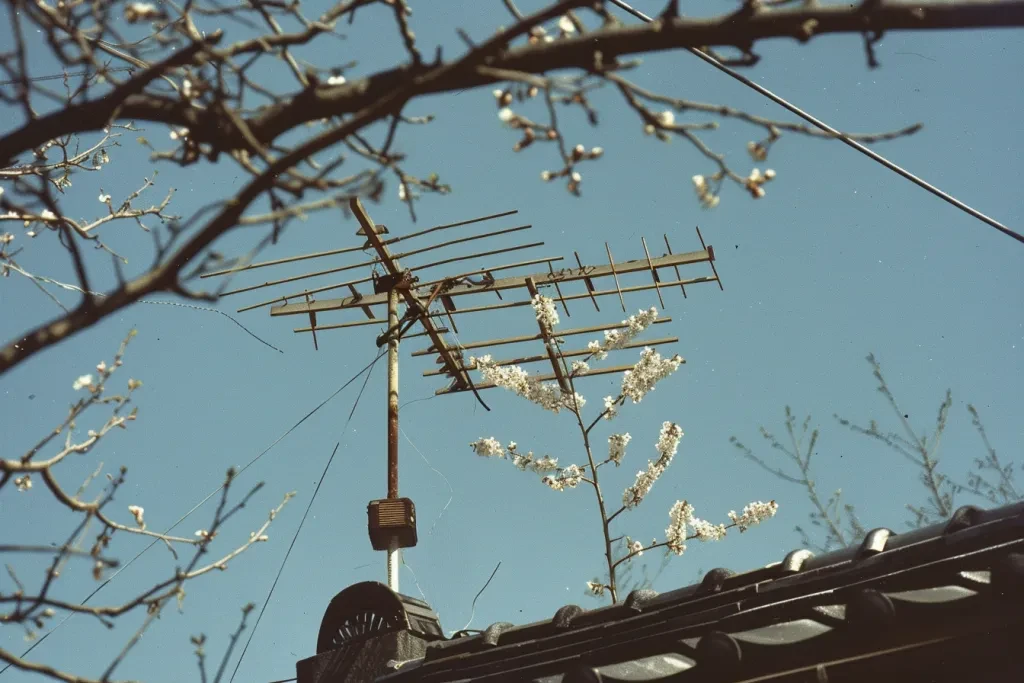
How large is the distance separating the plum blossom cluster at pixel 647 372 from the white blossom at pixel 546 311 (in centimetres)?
97

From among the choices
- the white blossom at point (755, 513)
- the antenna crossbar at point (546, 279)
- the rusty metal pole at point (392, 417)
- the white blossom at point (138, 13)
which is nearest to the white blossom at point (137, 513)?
the white blossom at point (138, 13)

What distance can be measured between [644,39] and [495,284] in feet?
19.8

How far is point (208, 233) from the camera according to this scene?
1.88 m

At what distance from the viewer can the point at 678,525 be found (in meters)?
8.23

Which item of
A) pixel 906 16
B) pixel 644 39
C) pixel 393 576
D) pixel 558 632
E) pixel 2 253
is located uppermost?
pixel 2 253

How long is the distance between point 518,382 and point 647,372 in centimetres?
139

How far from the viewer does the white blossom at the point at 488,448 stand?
896 cm

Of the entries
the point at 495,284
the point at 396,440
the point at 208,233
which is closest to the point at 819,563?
the point at 208,233

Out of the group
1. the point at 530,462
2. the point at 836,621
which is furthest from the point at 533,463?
the point at 836,621

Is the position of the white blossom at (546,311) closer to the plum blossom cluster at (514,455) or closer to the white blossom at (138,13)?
the plum blossom cluster at (514,455)

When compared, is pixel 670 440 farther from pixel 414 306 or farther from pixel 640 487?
pixel 414 306

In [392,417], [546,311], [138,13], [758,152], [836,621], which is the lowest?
[836,621]

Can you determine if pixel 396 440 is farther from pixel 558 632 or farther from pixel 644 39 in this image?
pixel 644 39

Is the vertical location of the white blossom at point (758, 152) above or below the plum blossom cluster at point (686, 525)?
below
